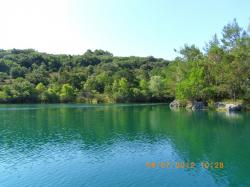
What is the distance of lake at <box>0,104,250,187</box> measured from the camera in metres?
19.5

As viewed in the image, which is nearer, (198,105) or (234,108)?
(234,108)

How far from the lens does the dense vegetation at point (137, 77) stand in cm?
6875

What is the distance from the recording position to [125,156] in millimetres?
26125

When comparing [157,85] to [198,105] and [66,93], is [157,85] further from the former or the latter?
[198,105]

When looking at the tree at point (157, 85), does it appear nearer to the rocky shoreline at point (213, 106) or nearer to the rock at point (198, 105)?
the rocky shoreline at point (213, 106)

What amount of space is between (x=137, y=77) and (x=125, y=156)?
355 ft

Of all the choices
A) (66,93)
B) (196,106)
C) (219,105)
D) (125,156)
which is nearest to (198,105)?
(196,106)

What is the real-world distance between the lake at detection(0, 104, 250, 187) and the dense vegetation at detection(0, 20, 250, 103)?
3051cm

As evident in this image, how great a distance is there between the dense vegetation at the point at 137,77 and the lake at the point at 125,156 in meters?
30.5

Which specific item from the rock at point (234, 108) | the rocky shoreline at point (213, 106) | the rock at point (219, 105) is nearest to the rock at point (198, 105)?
the rocky shoreline at point (213, 106)

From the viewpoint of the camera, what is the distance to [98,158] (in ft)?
83.2

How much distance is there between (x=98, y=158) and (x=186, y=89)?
179ft

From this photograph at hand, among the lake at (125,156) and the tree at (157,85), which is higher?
the tree at (157,85)

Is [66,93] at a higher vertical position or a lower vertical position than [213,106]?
higher
